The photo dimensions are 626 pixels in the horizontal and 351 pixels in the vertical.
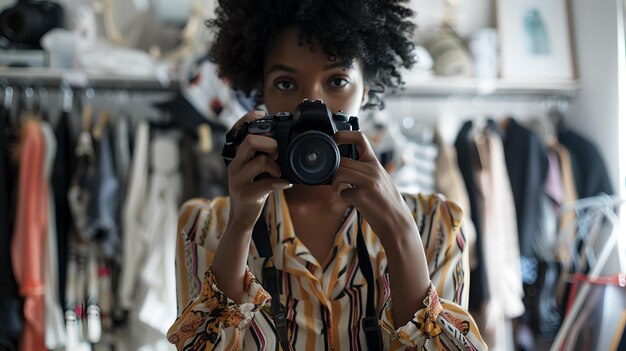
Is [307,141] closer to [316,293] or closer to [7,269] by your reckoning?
[316,293]

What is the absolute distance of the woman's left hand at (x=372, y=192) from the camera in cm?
64

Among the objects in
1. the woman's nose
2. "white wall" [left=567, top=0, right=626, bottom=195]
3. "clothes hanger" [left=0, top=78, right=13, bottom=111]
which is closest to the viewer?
the woman's nose

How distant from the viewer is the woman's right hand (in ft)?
2.13

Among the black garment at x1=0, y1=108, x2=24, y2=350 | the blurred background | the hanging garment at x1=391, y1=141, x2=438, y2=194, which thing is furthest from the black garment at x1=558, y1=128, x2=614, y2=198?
the black garment at x1=0, y1=108, x2=24, y2=350

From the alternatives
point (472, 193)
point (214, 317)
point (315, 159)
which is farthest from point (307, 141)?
point (472, 193)

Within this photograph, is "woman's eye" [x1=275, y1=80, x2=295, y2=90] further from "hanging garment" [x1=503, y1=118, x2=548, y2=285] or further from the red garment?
"hanging garment" [x1=503, y1=118, x2=548, y2=285]

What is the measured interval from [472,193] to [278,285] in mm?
1295

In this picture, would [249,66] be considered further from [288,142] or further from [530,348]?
[530,348]

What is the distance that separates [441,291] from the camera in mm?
719

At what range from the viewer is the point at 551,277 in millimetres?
1991

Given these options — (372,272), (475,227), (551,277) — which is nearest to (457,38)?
(475,227)

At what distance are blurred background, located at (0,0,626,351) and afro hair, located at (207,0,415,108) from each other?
0.64 meters

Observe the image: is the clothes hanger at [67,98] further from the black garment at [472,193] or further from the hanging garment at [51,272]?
the black garment at [472,193]

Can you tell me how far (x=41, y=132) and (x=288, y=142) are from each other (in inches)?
49.5
